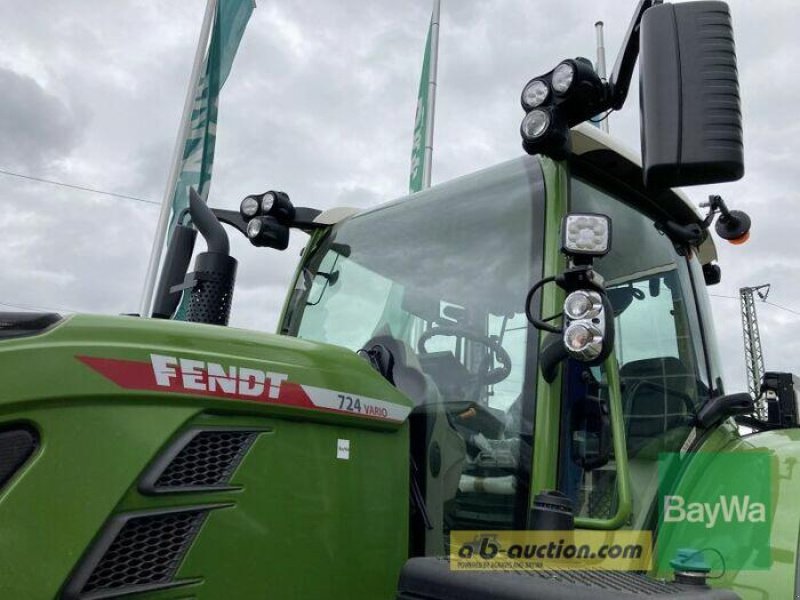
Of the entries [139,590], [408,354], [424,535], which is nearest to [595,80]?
[408,354]

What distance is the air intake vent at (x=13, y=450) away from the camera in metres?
1.50

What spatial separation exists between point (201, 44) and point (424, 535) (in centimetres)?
756

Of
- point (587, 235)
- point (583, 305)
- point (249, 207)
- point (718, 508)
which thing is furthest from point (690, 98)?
point (249, 207)

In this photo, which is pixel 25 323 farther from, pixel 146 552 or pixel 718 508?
pixel 718 508

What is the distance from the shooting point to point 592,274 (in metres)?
1.96

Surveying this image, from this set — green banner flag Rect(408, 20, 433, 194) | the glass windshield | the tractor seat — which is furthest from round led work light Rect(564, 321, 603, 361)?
green banner flag Rect(408, 20, 433, 194)

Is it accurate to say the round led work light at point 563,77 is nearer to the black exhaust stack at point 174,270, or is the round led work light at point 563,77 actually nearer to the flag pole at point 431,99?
the black exhaust stack at point 174,270

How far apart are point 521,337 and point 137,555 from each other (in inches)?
46.8

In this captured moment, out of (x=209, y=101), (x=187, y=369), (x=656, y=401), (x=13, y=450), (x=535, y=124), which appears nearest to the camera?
(x=13, y=450)

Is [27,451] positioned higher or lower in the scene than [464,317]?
lower

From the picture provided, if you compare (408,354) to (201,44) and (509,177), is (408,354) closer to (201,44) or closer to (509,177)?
(509,177)

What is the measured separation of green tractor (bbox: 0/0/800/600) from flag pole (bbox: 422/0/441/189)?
6925 mm

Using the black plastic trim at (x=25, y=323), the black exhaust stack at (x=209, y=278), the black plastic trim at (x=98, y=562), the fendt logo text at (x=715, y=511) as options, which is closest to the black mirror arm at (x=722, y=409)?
the fendt logo text at (x=715, y=511)

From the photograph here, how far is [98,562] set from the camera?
61.9 inches
